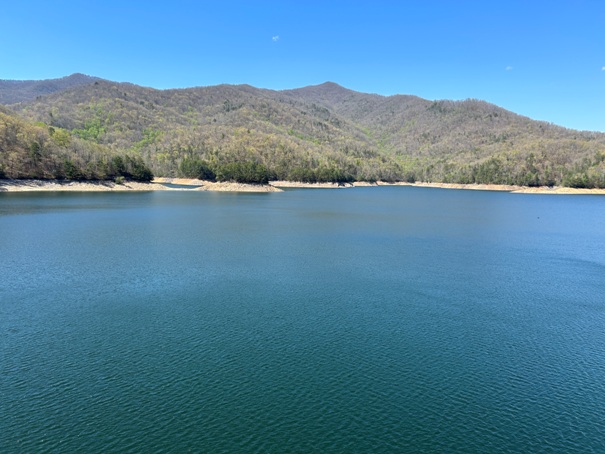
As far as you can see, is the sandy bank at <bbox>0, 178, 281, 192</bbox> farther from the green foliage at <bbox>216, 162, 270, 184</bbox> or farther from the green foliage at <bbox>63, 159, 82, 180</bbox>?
the green foliage at <bbox>216, 162, 270, 184</bbox>

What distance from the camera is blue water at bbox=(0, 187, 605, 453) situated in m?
14.8

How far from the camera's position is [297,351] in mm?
21359

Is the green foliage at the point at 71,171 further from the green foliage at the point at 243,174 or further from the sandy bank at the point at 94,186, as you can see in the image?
the green foliage at the point at 243,174

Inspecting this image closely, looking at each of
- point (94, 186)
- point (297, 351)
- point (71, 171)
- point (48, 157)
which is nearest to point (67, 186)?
point (71, 171)

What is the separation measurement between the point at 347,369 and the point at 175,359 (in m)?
8.79

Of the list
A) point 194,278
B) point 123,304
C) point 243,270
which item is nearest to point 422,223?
point 243,270

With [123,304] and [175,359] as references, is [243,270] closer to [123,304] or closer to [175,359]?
[123,304]

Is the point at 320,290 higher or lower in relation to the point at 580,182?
lower

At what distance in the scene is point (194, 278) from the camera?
35.9m

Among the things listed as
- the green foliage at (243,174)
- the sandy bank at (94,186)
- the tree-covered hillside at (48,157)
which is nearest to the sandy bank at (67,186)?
the sandy bank at (94,186)

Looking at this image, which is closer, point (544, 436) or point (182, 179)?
point (544, 436)

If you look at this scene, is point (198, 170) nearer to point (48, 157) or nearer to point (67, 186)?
point (67, 186)

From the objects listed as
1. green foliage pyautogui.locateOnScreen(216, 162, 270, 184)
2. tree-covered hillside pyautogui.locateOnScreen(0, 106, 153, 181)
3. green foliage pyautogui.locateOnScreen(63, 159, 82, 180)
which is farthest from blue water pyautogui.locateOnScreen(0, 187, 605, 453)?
green foliage pyautogui.locateOnScreen(216, 162, 270, 184)

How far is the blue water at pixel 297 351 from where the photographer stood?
581 inches
